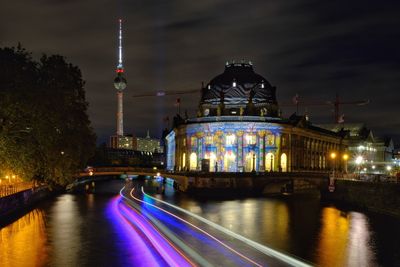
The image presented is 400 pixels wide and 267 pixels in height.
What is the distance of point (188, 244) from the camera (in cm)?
4075

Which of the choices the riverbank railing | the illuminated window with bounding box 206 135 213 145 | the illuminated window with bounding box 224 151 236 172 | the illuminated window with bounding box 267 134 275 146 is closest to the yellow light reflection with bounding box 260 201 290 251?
the riverbank railing

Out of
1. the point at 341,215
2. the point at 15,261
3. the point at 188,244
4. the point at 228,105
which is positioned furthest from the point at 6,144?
the point at 228,105

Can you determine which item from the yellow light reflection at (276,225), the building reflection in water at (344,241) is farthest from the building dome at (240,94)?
the building reflection in water at (344,241)

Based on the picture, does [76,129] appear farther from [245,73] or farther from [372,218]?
[245,73]

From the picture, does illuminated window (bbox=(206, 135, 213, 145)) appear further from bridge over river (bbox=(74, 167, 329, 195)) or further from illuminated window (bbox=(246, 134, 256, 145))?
bridge over river (bbox=(74, 167, 329, 195))

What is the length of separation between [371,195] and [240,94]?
78.5 meters

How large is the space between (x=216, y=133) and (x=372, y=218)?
71480 mm

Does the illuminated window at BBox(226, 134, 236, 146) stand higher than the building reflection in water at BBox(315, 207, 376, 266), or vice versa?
the illuminated window at BBox(226, 134, 236, 146)

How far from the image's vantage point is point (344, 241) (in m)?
48.8

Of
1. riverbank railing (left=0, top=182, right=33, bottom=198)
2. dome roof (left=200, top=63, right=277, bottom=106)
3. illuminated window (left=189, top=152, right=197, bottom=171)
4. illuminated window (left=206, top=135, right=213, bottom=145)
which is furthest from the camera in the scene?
dome roof (left=200, top=63, right=277, bottom=106)

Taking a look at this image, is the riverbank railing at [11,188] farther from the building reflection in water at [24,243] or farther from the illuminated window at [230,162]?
the illuminated window at [230,162]

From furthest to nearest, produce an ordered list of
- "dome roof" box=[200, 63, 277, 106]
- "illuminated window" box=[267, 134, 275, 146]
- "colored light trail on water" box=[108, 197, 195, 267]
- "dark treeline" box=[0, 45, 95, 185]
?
"dome roof" box=[200, 63, 277, 106]
"illuminated window" box=[267, 134, 275, 146]
"dark treeline" box=[0, 45, 95, 185]
"colored light trail on water" box=[108, 197, 195, 267]

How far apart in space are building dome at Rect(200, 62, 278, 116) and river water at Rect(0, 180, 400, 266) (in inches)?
2741

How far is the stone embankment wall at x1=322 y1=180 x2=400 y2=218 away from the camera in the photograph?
2685 inches
